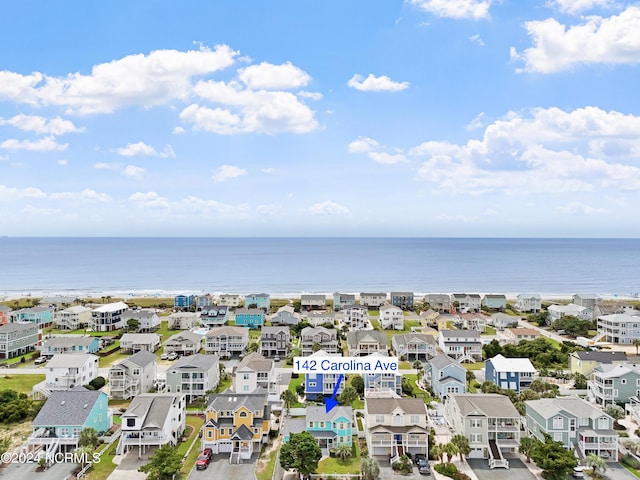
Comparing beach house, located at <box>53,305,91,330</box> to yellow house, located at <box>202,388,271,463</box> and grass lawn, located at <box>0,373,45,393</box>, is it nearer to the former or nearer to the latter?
grass lawn, located at <box>0,373,45,393</box>

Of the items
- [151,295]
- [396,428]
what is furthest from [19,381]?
[151,295]

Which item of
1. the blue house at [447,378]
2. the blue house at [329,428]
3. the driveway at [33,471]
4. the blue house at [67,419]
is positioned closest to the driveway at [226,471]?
the blue house at [329,428]

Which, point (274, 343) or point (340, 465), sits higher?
point (274, 343)

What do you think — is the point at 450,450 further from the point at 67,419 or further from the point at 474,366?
the point at 67,419

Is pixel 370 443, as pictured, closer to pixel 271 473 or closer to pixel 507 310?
pixel 271 473

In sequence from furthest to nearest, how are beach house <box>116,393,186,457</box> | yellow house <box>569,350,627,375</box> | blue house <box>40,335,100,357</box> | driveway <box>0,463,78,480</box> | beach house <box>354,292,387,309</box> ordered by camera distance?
beach house <box>354,292,387,309</box> → blue house <box>40,335,100,357</box> → yellow house <box>569,350,627,375</box> → beach house <box>116,393,186,457</box> → driveway <box>0,463,78,480</box>

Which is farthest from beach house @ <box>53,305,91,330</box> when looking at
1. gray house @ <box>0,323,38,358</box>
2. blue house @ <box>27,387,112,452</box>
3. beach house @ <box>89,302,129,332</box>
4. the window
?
the window

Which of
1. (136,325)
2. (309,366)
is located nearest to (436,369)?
(309,366)
